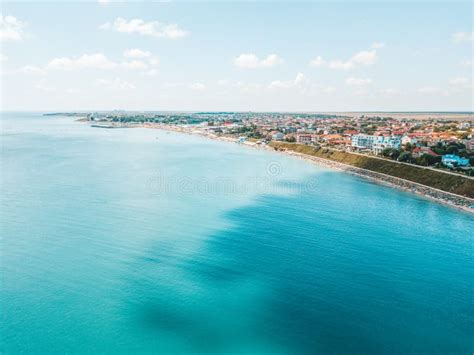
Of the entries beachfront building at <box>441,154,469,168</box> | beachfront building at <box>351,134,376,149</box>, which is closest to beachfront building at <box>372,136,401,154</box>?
beachfront building at <box>351,134,376,149</box>

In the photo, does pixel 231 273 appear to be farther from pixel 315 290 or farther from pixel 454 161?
pixel 454 161

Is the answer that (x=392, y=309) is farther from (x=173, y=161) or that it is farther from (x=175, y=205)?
(x=173, y=161)

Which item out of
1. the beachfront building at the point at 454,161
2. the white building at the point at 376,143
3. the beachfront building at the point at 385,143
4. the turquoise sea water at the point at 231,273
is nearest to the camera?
the turquoise sea water at the point at 231,273

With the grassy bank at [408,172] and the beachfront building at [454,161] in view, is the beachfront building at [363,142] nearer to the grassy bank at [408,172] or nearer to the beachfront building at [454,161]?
the grassy bank at [408,172]

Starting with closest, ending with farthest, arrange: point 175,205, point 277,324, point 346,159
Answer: point 277,324
point 175,205
point 346,159

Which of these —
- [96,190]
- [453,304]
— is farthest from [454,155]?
[96,190]

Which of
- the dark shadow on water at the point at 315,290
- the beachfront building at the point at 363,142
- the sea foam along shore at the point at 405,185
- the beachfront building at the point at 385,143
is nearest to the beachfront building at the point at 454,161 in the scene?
the sea foam along shore at the point at 405,185

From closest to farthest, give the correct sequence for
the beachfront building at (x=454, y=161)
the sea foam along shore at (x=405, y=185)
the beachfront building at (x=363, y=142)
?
the sea foam along shore at (x=405, y=185)
the beachfront building at (x=454, y=161)
the beachfront building at (x=363, y=142)
